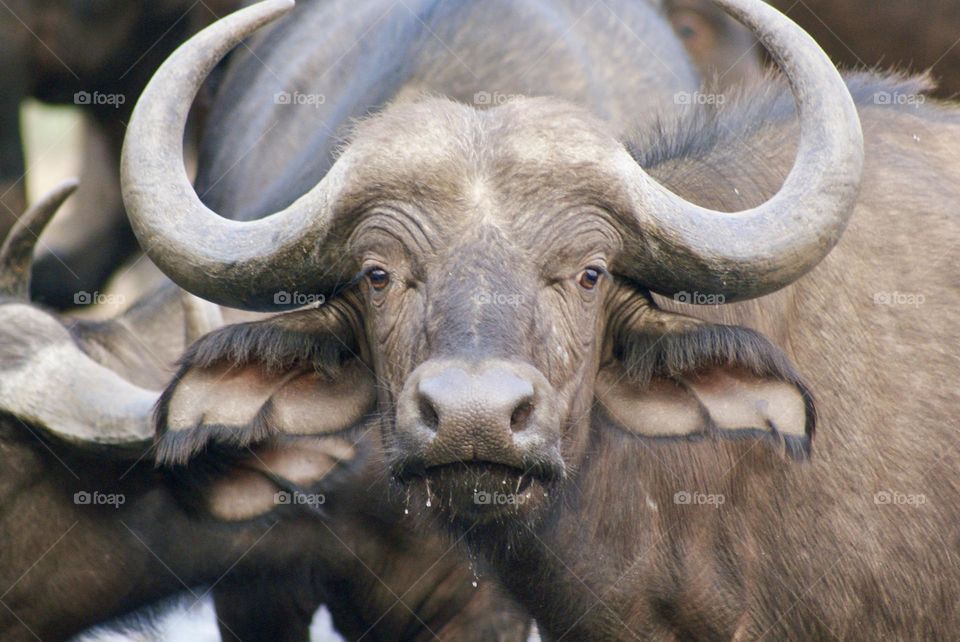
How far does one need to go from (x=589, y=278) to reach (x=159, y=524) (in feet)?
6.80

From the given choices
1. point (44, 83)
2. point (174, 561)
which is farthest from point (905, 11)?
point (174, 561)

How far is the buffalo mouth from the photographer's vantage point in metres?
3.88

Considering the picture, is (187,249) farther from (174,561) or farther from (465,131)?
(174,561)

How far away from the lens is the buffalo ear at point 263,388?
4.51 m

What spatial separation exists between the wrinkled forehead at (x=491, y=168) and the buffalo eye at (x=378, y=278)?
20 centimetres

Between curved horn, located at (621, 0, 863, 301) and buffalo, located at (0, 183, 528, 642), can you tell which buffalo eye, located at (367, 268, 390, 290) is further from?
buffalo, located at (0, 183, 528, 642)

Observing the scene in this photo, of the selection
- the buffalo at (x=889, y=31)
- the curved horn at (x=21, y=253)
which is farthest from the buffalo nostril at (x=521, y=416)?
the buffalo at (x=889, y=31)

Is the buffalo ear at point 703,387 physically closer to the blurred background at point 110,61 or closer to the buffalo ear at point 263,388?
the buffalo ear at point 263,388

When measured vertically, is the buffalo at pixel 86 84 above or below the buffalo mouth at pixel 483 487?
below

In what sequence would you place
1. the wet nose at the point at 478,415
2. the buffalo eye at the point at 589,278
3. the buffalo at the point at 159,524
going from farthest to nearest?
the buffalo at the point at 159,524 < the buffalo eye at the point at 589,278 < the wet nose at the point at 478,415

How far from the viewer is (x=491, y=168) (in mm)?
4145

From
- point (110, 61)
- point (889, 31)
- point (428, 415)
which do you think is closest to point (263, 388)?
point (428, 415)

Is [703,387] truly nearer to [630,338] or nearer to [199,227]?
[630,338]

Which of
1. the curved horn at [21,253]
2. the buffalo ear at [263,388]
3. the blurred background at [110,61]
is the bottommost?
the blurred background at [110,61]
